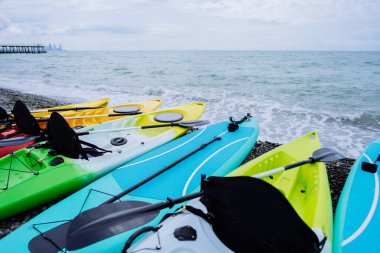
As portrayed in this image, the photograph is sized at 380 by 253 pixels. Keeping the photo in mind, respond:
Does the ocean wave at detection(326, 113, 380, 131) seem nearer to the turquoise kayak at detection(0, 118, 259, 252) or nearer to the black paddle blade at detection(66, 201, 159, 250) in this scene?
the turquoise kayak at detection(0, 118, 259, 252)

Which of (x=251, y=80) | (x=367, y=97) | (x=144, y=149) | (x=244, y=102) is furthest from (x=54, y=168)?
(x=251, y=80)

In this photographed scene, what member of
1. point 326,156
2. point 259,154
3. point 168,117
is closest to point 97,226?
point 326,156

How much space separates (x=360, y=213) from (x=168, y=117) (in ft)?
13.0

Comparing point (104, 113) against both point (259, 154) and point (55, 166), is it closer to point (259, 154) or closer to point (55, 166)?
point (55, 166)

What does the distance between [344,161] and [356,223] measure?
344cm

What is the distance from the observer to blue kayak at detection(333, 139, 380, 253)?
2350 millimetres

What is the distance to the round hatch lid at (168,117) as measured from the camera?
548 cm

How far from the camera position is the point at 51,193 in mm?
3291

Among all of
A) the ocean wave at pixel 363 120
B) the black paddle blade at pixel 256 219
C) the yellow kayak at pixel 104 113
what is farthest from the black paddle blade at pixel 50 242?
the ocean wave at pixel 363 120

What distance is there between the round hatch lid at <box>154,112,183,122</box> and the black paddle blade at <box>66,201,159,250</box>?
346 cm

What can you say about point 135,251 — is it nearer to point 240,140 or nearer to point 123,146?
point 123,146

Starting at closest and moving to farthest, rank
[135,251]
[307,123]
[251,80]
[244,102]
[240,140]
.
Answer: [135,251]
[240,140]
[307,123]
[244,102]
[251,80]

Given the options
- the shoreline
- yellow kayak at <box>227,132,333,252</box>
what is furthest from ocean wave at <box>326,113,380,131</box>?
yellow kayak at <box>227,132,333,252</box>

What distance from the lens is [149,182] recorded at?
3.36m
